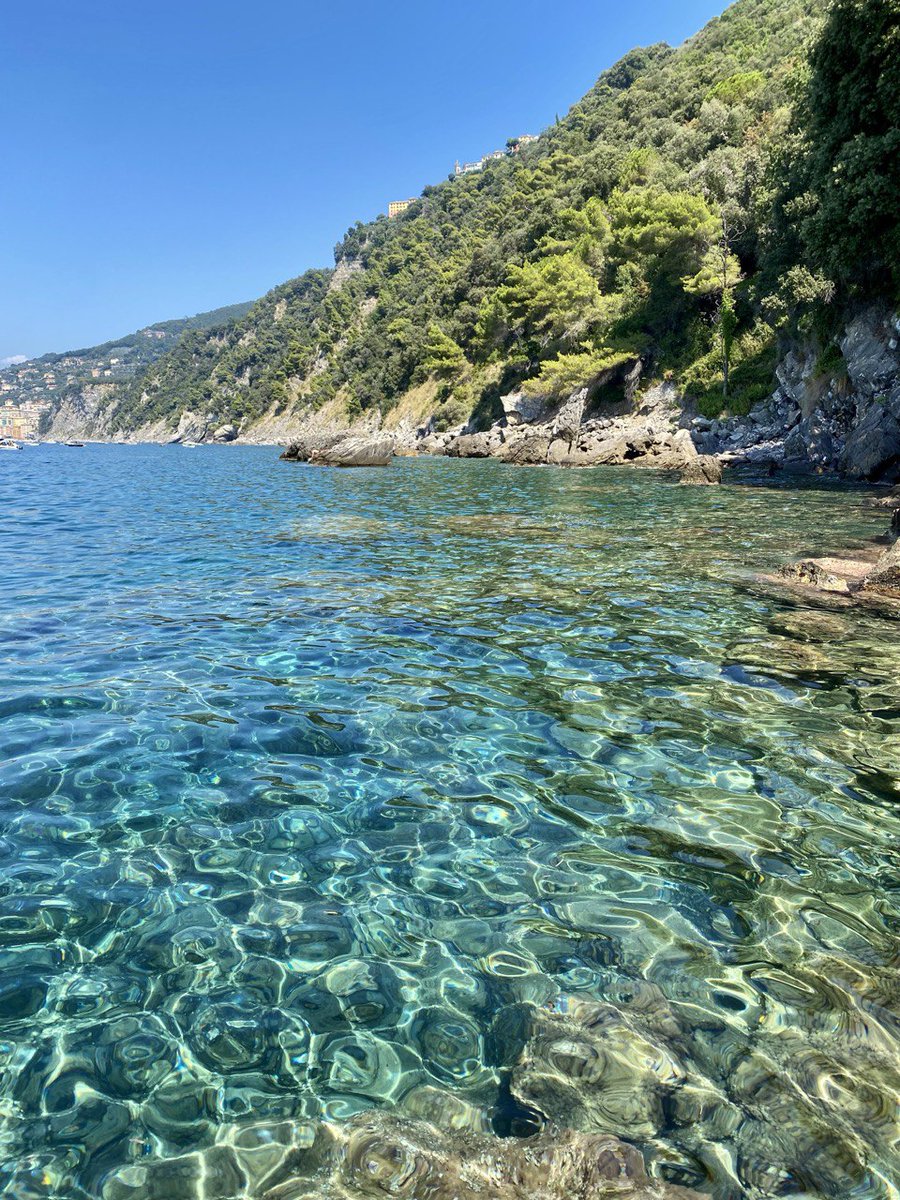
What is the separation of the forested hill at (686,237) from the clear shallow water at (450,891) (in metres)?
24.8

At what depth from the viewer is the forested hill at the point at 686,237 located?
981 inches

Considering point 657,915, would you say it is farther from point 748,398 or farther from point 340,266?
point 340,266

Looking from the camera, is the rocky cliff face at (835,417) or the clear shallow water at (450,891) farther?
the rocky cliff face at (835,417)

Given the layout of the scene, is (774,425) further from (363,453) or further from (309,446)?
(309,446)

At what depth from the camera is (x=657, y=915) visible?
3.64 metres

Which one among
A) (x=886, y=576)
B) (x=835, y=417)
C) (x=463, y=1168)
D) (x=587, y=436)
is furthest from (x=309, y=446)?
(x=463, y=1168)

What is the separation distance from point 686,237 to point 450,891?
166ft

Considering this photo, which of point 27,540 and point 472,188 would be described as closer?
point 27,540

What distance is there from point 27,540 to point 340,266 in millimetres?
199355

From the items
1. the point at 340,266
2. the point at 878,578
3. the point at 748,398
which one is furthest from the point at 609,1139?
the point at 340,266

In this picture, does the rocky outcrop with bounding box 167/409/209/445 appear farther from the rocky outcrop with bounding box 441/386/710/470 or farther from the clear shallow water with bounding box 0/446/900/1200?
the clear shallow water with bounding box 0/446/900/1200

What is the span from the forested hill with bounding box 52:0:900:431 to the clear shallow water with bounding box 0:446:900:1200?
24.8m

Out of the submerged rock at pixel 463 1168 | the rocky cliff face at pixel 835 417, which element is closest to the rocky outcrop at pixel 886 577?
the submerged rock at pixel 463 1168

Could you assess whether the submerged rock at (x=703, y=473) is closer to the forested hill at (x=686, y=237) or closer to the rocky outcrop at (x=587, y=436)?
the rocky outcrop at (x=587, y=436)
